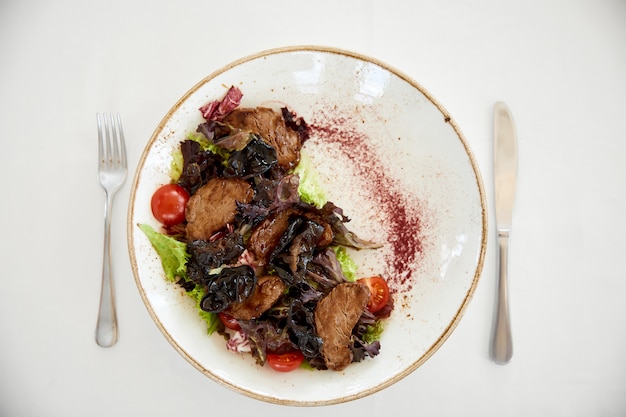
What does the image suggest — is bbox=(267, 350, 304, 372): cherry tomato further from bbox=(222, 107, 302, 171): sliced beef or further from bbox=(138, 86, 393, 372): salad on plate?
bbox=(222, 107, 302, 171): sliced beef

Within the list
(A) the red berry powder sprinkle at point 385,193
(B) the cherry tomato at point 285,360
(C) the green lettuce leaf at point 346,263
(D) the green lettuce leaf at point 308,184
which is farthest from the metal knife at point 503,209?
(B) the cherry tomato at point 285,360

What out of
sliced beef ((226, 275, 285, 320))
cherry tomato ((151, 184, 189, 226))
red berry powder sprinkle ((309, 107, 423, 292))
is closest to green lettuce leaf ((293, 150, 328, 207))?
red berry powder sprinkle ((309, 107, 423, 292))

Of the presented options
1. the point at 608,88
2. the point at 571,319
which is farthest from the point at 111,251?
the point at 608,88

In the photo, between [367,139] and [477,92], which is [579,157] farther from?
[367,139]

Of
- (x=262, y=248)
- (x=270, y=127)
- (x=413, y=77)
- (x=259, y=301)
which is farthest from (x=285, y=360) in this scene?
(x=413, y=77)

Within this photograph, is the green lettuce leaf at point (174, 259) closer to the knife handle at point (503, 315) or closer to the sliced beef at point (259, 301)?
the sliced beef at point (259, 301)

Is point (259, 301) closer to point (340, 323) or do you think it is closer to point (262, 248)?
point (262, 248)
